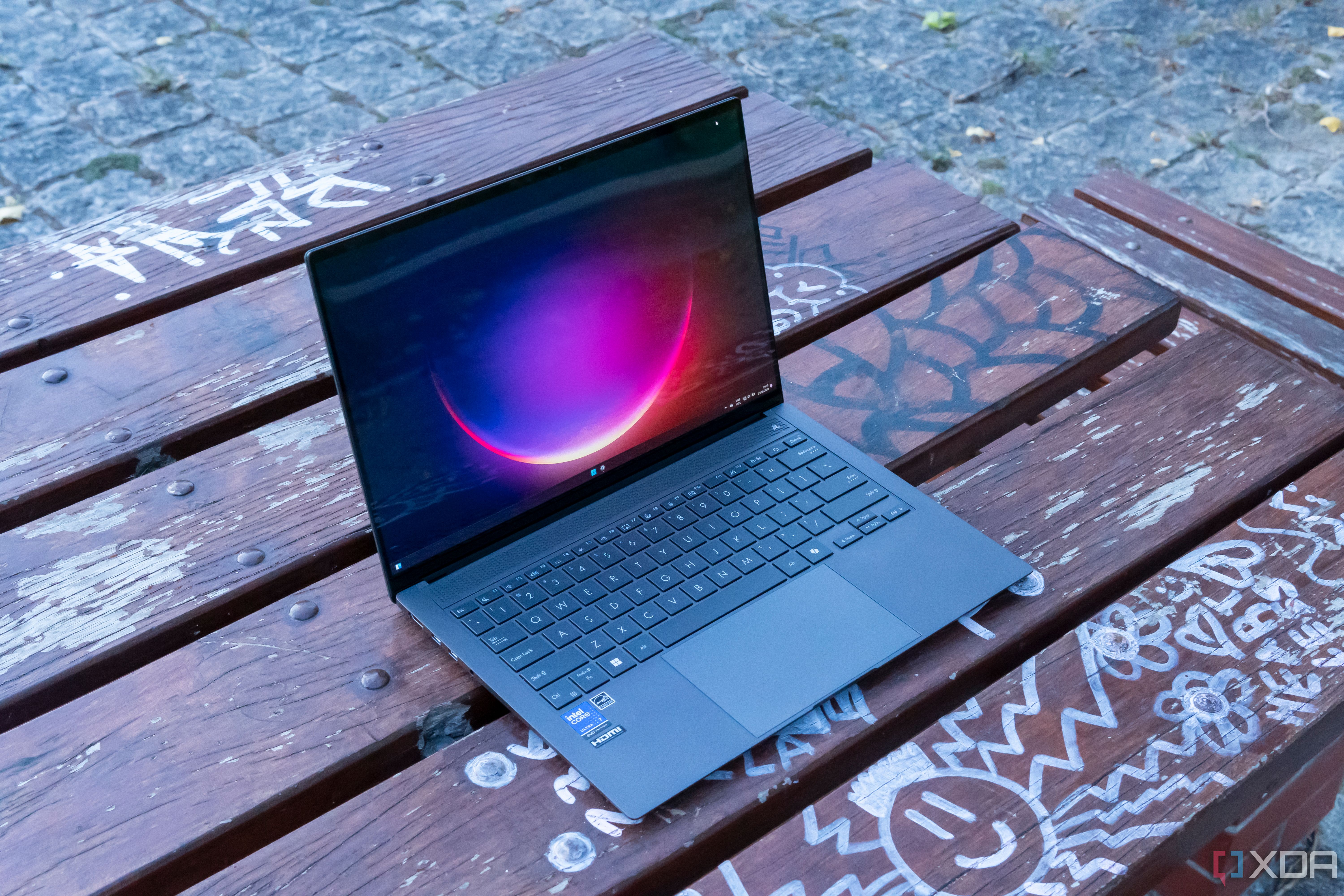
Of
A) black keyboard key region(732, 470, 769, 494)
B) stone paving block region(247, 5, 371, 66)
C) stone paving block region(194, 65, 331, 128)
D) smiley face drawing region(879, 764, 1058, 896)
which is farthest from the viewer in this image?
stone paving block region(247, 5, 371, 66)

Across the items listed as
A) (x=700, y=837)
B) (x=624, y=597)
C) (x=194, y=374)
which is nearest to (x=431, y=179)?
(x=194, y=374)

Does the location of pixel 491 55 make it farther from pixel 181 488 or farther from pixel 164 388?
pixel 181 488

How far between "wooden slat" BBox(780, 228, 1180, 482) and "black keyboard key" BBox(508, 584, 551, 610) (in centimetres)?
46

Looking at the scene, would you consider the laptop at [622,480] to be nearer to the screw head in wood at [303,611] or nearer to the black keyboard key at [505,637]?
the black keyboard key at [505,637]

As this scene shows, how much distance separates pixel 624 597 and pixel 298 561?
1.24ft

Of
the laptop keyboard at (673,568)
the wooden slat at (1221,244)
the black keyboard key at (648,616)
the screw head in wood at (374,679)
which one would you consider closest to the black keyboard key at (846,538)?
the laptop keyboard at (673,568)

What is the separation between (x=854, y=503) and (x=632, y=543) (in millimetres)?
259

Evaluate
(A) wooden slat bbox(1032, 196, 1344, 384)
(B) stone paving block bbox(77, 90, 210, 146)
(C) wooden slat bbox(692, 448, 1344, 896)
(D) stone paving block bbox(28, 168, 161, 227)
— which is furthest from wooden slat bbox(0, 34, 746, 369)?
(B) stone paving block bbox(77, 90, 210, 146)

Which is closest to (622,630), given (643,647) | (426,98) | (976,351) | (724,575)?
(643,647)

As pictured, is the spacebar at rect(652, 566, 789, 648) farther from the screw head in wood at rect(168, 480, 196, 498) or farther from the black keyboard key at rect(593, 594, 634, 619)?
the screw head in wood at rect(168, 480, 196, 498)

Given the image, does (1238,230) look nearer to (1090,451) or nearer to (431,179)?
(1090,451)

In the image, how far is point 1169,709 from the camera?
1.13m

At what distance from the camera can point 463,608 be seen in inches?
46.6

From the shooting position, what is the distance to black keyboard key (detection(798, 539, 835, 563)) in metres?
1.24
